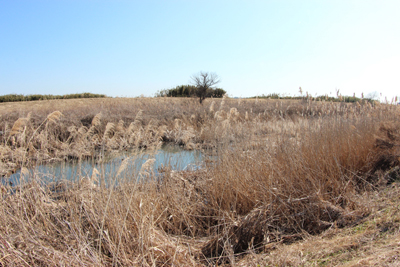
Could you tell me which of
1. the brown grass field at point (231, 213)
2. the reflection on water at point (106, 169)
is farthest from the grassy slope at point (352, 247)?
the reflection on water at point (106, 169)

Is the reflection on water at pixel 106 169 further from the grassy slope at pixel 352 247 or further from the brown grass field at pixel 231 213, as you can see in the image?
the grassy slope at pixel 352 247

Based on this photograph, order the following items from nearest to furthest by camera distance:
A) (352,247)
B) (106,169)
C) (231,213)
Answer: (352,247) < (106,169) < (231,213)

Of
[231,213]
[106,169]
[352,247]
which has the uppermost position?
[106,169]

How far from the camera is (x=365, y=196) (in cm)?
349

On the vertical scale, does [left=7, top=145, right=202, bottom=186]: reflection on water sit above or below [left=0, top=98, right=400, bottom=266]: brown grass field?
above

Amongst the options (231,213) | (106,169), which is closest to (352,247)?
(231,213)

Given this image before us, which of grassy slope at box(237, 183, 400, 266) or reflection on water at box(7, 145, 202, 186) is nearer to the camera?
grassy slope at box(237, 183, 400, 266)

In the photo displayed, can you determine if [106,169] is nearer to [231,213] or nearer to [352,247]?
[231,213]

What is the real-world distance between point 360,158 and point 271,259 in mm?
3342

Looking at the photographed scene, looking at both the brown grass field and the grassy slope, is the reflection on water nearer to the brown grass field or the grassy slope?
the brown grass field

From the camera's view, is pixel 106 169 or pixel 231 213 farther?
pixel 231 213

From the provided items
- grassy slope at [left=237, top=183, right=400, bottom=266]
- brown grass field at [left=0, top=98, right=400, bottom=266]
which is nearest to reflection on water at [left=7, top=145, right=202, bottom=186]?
brown grass field at [left=0, top=98, right=400, bottom=266]

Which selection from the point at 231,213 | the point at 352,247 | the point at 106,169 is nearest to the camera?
the point at 352,247

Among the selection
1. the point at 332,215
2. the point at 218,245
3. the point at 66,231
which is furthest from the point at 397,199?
the point at 66,231
